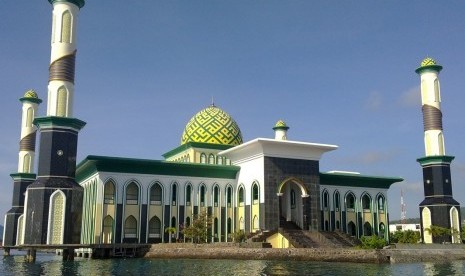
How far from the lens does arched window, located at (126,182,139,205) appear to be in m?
35.1

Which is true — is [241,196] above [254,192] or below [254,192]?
below

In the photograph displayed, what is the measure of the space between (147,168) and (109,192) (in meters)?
2.92

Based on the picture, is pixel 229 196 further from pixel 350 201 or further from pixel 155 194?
pixel 350 201

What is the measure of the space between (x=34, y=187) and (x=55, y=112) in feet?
15.1

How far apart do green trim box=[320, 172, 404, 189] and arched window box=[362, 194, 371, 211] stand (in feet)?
2.93

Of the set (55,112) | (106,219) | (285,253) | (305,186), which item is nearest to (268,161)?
(305,186)

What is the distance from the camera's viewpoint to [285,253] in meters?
28.1

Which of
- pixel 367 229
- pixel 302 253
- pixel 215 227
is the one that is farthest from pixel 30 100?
pixel 367 229

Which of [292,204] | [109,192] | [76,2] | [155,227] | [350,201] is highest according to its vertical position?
[76,2]

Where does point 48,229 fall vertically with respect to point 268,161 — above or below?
below

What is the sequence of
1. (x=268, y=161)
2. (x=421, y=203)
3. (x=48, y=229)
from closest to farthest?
(x=48, y=229), (x=268, y=161), (x=421, y=203)

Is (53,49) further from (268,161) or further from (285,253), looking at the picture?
(285,253)

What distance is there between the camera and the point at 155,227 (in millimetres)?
35875

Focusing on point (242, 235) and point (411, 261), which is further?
point (242, 235)
